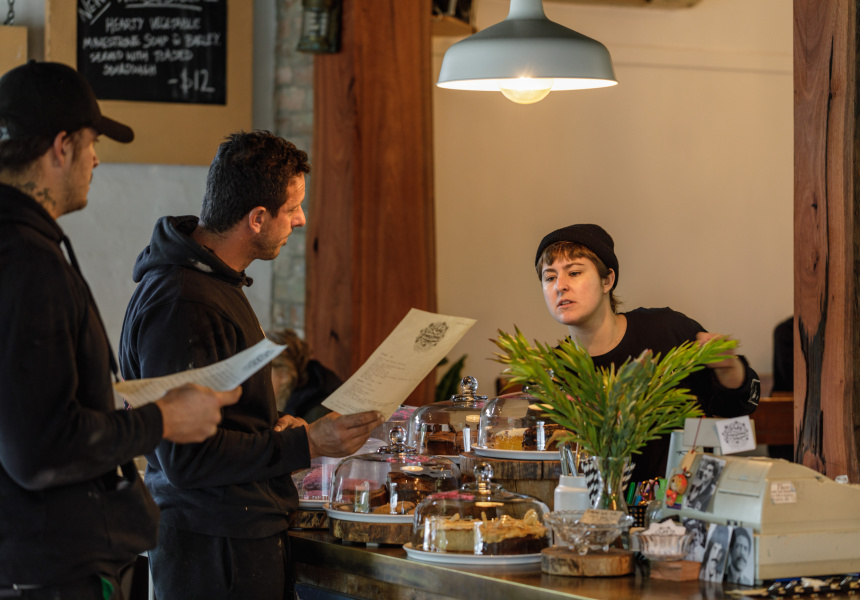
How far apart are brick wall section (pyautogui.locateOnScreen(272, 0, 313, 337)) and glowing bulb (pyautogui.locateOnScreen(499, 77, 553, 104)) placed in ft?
8.26

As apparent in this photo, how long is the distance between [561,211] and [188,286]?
425cm

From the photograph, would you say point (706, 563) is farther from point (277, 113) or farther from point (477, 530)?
point (277, 113)

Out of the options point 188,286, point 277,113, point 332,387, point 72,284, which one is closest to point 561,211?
point 277,113

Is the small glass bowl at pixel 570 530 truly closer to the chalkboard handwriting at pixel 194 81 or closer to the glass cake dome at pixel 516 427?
the glass cake dome at pixel 516 427

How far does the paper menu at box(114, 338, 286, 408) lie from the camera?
71.6 inches

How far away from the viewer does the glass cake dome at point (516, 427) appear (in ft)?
8.38

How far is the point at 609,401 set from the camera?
7.07ft

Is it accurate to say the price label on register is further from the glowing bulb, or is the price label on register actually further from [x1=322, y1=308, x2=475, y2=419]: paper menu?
the glowing bulb

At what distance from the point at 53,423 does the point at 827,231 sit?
196 cm

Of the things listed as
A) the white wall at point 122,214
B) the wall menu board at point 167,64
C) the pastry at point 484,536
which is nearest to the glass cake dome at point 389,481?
the pastry at point 484,536

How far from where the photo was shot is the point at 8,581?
1.74 m

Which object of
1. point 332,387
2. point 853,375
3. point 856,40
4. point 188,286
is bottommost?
point 332,387

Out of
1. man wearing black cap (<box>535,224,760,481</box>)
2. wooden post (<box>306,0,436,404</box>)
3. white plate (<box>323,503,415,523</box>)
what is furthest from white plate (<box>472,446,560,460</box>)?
wooden post (<box>306,0,436,404</box>)

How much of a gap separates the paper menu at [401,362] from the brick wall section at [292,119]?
283 centimetres
